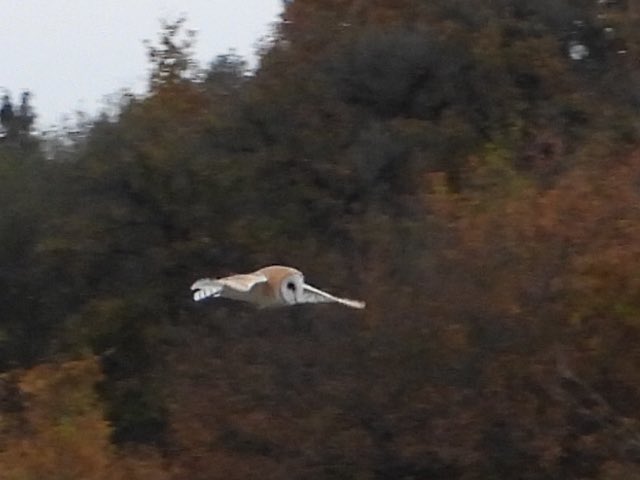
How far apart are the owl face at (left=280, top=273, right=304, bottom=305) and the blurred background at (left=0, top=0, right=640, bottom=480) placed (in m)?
2.75

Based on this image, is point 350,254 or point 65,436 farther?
point 350,254

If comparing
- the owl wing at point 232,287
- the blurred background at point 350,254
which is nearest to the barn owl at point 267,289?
the owl wing at point 232,287

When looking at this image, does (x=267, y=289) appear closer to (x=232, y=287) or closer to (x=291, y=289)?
(x=291, y=289)

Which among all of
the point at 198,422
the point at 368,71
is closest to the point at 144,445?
the point at 198,422

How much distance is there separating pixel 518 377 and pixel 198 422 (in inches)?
116

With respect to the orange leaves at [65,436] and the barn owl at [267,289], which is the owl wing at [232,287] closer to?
the barn owl at [267,289]

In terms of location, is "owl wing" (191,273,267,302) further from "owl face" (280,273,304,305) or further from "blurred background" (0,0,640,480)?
"blurred background" (0,0,640,480)

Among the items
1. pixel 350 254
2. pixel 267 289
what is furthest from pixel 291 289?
pixel 350 254

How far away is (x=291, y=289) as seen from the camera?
10984mm

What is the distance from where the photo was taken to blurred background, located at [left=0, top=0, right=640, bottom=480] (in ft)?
44.1

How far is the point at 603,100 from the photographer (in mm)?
20156

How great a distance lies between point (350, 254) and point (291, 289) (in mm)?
5710

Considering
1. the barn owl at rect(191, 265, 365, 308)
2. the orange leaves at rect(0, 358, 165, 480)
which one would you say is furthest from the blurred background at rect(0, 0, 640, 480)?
the barn owl at rect(191, 265, 365, 308)

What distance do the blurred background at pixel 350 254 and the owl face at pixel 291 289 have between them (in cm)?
275
